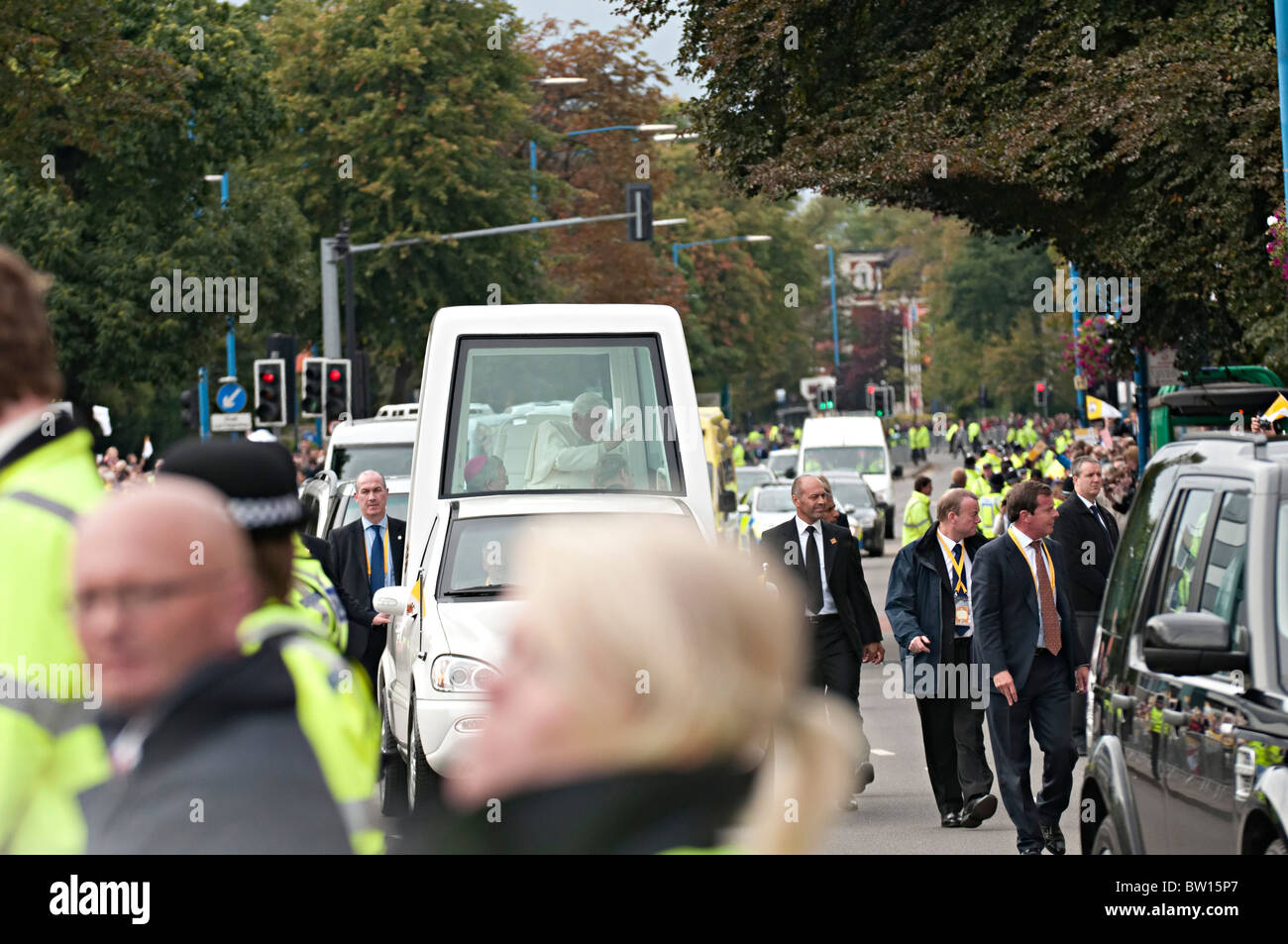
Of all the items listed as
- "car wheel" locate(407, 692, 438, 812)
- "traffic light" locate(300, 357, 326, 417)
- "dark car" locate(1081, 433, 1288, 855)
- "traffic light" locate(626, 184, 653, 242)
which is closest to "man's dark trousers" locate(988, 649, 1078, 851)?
"dark car" locate(1081, 433, 1288, 855)

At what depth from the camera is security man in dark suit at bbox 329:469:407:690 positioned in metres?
12.8

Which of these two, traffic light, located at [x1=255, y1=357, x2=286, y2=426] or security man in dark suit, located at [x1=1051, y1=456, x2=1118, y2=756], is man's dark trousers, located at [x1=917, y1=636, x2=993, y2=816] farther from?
traffic light, located at [x1=255, y1=357, x2=286, y2=426]

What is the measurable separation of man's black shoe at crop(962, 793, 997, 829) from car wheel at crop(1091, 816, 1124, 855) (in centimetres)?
406

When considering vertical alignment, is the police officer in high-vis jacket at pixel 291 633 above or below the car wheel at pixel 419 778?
above

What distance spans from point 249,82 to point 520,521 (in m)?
29.7

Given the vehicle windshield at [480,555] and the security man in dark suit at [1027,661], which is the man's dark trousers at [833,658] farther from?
the security man in dark suit at [1027,661]

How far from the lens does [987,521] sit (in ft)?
72.6

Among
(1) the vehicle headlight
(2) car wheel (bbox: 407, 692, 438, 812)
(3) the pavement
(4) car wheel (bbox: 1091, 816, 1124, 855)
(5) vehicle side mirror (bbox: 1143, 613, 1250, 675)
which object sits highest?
(5) vehicle side mirror (bbox: 1143, 613, 1250, 675)

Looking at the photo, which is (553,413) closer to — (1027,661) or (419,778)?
(419,778)

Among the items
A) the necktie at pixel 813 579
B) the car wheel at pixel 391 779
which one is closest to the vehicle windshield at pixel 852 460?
the car wheel at pixel 391 779

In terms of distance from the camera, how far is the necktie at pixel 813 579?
11664 millimetres

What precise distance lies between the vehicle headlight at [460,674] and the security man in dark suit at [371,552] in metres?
2.13

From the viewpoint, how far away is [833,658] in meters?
11.6
